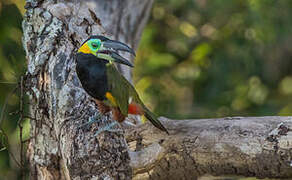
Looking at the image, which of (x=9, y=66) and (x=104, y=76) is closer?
(x=104, y=76)

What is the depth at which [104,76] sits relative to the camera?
269 cm

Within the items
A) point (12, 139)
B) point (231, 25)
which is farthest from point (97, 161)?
point (231, 25)

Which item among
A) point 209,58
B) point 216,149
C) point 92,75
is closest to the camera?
point 92,75

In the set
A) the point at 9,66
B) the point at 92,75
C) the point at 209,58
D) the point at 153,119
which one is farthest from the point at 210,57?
the point at 92,75

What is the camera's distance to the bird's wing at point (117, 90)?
2682 mm

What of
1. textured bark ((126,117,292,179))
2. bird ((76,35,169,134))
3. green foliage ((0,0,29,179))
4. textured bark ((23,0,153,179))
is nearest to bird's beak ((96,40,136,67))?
bird ((76,35,169,134))

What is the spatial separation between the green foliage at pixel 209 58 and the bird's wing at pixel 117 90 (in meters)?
3.02

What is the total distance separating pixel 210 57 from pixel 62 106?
149 inches

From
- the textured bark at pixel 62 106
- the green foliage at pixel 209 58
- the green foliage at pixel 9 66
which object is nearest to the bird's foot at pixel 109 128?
the textured bark at pixel 62 106

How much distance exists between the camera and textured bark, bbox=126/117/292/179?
2.70 m

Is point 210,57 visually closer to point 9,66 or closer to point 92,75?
point 9,66

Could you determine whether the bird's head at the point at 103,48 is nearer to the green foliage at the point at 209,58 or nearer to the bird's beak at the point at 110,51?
the bird's beak at the point at 110,51

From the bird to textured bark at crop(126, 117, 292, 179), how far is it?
0.28 meters

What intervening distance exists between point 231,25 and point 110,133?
3.94m
